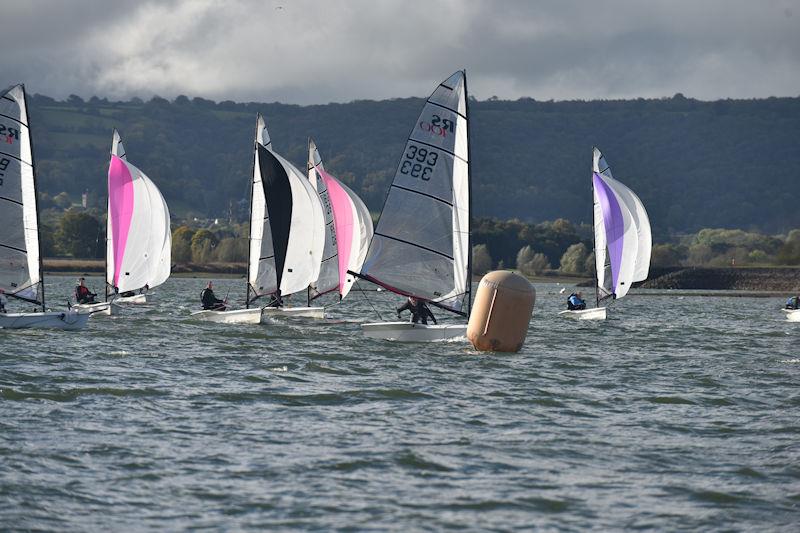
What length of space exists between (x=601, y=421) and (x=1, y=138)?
18848 mm

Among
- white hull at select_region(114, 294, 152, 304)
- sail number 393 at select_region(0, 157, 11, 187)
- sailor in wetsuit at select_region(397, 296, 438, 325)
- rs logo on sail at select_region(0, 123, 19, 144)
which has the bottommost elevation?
white hull at select_region(114, 294, 152, 304)

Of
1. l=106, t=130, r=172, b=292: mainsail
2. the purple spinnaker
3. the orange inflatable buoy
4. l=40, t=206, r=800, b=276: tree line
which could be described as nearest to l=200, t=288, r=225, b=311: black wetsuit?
l=106, t=130, r=172, b=292: mainsail

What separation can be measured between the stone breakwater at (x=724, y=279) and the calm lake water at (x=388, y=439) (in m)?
89.6

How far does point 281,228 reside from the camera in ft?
129

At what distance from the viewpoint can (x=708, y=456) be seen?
16594mm

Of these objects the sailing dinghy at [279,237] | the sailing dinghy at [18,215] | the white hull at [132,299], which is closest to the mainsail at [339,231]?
the sailing dinghy at [279,237]

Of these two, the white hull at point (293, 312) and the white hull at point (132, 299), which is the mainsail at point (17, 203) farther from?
the white hull at point (132, 299)

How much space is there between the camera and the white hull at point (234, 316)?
38.0 m

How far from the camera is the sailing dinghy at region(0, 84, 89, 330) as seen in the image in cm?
3150

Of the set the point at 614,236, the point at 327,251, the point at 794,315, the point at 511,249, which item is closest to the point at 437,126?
the point at 327,251

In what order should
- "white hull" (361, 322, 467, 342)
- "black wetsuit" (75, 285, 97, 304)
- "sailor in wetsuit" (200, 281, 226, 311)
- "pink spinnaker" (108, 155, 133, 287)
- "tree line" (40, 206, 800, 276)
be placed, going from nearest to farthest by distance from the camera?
1. "white hull" (361, 322, 467, 342)
2. "sailor in wetsuit" (200, 281, 226, 311)
3. "black wetsuit" (75, 285, 97, 304)
4. "pink spinnaker" (108, 155, 133, 287)
5. "tree line" (40, 206, 800, 276)

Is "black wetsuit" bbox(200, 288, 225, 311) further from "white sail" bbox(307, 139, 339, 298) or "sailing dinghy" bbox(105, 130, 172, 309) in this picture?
"sailing dinghy" bbox(105, 130, 172, 309)

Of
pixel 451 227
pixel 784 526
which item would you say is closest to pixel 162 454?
pixel 784 526

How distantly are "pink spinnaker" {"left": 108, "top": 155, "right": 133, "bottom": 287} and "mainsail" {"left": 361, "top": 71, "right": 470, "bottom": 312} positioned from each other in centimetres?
1764
